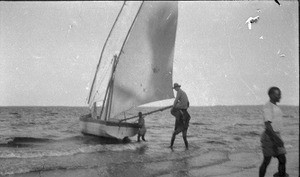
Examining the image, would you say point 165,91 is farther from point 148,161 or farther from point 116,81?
point 148,161

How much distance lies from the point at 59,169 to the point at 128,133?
22.7 ft

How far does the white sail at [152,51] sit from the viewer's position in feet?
42.4

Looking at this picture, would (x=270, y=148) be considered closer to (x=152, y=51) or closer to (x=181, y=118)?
(x=181, y=118)

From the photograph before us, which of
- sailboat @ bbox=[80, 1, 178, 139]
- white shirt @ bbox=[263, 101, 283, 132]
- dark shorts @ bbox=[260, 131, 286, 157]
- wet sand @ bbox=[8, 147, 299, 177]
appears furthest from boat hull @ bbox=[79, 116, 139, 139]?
white shirt @ bbox=[263, 101, 283, 132]

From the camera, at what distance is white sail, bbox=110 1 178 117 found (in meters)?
12.9

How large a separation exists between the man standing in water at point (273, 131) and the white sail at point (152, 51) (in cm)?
848

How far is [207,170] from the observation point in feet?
22.5

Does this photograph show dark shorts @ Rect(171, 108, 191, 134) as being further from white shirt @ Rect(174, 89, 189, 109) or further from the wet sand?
the wet sand

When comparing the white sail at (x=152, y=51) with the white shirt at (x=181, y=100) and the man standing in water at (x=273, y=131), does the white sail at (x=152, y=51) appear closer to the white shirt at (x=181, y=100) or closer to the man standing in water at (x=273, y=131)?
the white shirt at (x=181, y=100)

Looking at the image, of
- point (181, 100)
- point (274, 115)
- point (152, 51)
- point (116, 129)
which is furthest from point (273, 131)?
point (116, 129)

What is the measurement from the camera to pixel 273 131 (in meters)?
4.35

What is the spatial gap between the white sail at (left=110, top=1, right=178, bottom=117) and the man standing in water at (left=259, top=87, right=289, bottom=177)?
8482mm

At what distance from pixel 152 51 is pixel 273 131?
914cm

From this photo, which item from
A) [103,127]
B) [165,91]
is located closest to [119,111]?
[103,127]
